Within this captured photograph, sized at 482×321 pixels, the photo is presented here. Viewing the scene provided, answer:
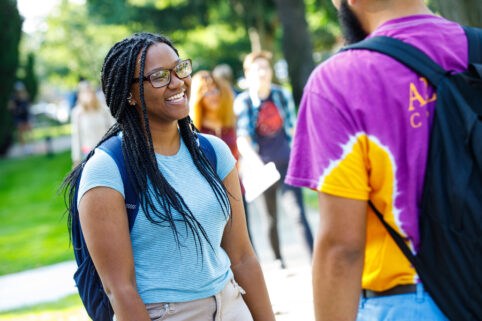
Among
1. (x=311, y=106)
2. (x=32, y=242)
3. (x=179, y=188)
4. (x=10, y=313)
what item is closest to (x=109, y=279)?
(x=179, y=188)

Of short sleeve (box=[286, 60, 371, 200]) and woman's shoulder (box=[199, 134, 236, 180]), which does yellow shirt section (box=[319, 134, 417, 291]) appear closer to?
short sleeve (box=[286, 60, 371, 200])

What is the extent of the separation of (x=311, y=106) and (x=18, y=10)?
2254 centimetres

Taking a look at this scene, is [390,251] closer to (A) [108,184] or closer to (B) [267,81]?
(A) [108,184]

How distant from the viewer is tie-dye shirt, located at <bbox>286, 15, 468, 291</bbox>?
1668 mm

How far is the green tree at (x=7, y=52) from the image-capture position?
835 inches

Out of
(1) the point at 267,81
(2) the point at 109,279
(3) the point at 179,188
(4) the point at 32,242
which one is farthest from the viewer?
(4) the point at 32,242

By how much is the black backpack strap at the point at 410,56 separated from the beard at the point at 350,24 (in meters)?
0.21

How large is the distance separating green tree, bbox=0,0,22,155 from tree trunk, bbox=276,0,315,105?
30.7 feet

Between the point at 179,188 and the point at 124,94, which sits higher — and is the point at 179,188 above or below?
below

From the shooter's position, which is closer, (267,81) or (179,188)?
(179,188)

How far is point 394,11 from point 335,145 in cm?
45

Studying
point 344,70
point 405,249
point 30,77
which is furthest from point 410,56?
point 30,77

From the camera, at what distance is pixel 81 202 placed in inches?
87.4

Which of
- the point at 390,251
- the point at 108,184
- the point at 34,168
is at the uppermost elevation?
the point at 108,184
